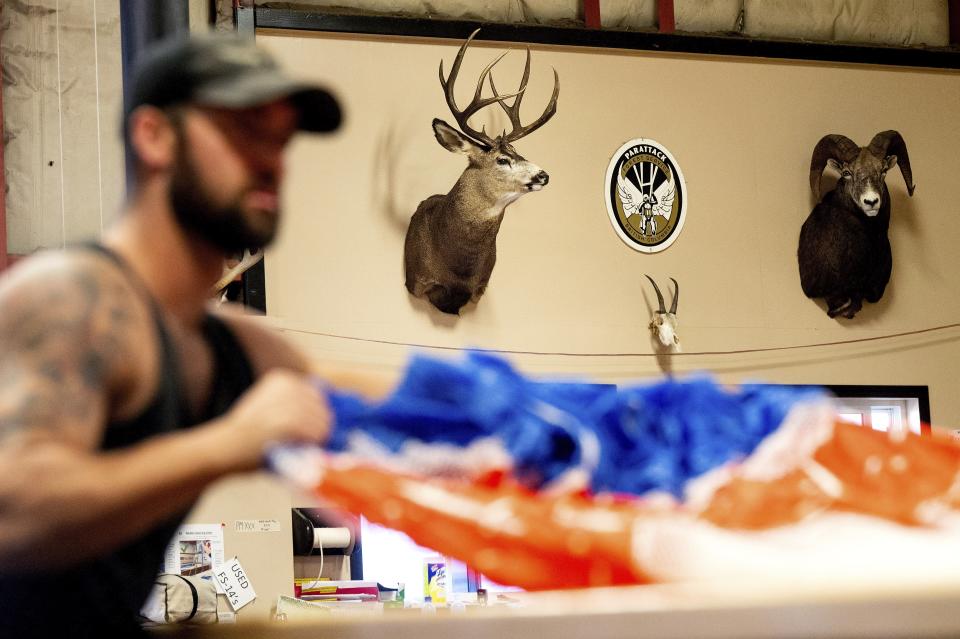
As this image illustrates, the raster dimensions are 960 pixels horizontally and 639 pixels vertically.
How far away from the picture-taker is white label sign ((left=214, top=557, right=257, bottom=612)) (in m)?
5.79

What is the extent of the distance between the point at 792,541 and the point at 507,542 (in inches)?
12.6

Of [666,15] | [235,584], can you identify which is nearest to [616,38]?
[666,15]

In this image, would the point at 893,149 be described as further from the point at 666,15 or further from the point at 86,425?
the point at 86,425

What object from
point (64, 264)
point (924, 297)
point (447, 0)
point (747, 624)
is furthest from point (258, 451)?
point (924, 297)

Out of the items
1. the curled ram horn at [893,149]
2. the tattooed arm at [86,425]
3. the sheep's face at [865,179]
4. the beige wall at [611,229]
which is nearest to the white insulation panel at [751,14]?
the beige wall at [611,229]

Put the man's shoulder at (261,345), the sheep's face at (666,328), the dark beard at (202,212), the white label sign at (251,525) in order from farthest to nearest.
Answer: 1. the sheep's face at (666,328)
2. the white label sign at (251,525)
3. the man's shoulder at (261,345)
4. the dark beard at (202,212)

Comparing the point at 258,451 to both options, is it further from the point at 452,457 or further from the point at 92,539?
the point at 452,457

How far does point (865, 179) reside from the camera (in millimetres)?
7926

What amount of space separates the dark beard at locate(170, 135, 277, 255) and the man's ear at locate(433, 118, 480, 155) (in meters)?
5.88

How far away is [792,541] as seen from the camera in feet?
4.51

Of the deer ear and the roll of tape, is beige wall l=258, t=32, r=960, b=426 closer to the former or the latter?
the deer ear

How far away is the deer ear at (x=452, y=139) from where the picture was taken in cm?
723

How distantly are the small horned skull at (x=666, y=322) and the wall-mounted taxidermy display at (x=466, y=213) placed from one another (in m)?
1.07

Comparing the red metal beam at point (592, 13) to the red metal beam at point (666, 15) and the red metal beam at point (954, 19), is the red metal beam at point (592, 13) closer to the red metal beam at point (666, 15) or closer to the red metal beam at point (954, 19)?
the red metal beam at point (666, 15)
